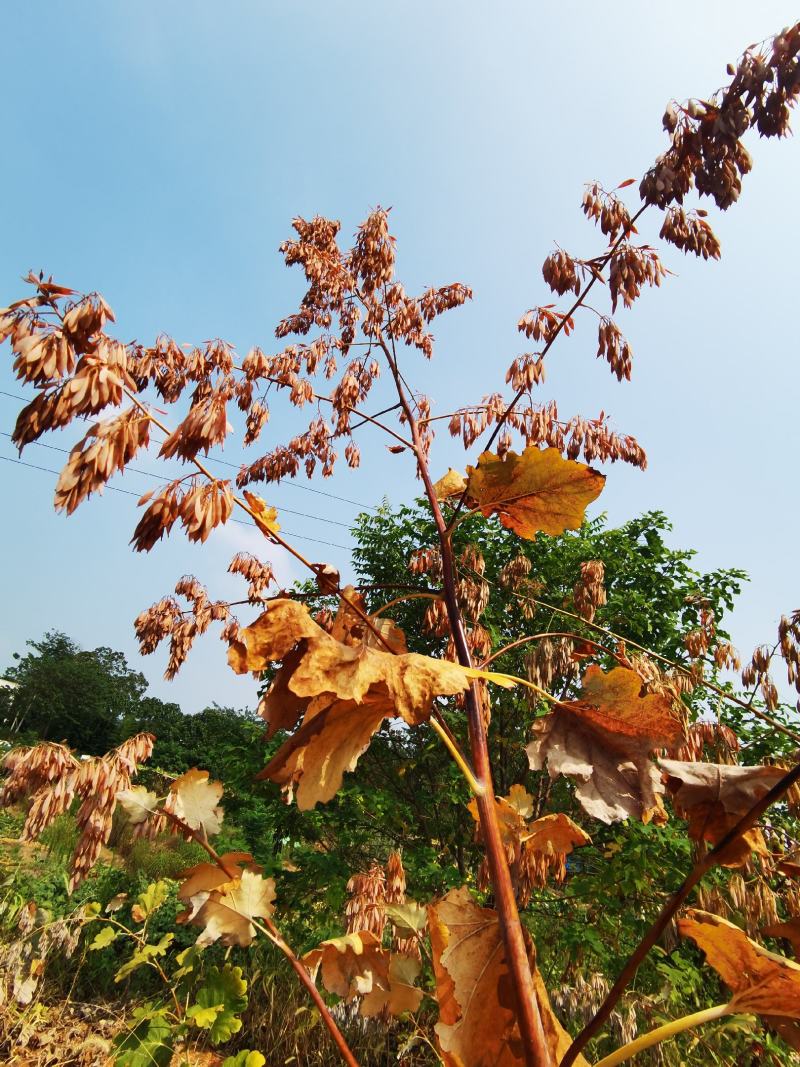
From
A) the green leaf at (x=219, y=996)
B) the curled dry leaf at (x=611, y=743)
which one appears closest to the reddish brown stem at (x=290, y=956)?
the curled dry leaf at (x=611, y=743)

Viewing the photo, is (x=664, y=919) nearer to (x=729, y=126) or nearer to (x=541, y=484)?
(x=541, y=484)

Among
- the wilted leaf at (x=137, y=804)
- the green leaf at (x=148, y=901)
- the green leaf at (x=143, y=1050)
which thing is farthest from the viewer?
the green leaf at (x=148, y=901)

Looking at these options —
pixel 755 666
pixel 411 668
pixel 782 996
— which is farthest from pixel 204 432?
pixel 755 666

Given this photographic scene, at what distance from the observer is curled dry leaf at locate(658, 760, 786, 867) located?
0.50m

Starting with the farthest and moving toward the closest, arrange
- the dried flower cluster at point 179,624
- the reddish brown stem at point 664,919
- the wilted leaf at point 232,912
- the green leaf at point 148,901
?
1. the dried flower cluster at point 179,624
2. the green leaf at point 148,901
3. the wilted leaf at point 232,912
4. the reddish brown stem at point 664,919

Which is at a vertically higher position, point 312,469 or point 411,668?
point 312,469

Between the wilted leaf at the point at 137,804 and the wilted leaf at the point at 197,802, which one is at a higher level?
the wilted leaf at the point at 197,802

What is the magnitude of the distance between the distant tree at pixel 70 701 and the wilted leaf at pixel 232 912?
31708mm

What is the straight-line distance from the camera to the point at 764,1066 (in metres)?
3.00

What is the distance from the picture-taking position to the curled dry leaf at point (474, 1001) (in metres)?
0.53

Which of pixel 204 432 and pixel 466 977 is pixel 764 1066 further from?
pixel 204 432

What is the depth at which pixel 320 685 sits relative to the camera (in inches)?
19.6

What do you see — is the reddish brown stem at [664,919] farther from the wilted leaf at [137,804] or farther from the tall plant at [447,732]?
the wilted leaf at [137,804]

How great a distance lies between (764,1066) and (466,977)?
151 inches
